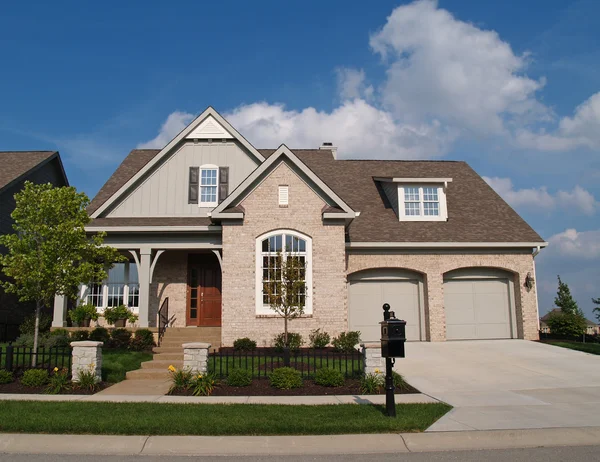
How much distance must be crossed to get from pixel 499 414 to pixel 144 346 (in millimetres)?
11521

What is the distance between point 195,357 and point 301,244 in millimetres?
6834

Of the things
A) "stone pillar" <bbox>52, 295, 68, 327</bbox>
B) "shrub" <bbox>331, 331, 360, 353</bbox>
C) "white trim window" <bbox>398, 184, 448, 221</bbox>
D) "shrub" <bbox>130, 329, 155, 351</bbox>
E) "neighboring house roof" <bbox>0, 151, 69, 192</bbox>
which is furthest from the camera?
"neighboring house roof" <bbox>0, 151, 69, 192</bbox>

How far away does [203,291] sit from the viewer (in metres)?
19.6

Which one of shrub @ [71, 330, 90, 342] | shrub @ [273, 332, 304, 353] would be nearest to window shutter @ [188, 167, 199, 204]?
shrub @ [71, 330, 90, 342]

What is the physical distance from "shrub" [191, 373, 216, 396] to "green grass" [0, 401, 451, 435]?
1249 millimetres

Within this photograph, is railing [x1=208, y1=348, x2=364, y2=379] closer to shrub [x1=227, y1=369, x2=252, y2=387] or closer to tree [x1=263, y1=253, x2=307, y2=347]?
shrub [x1=227, y1=369, x2=252, y2=387]

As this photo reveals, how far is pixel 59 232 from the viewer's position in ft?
42.9

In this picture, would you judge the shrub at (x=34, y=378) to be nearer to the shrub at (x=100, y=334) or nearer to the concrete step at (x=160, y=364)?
the concrete step at (x=160, y=364)

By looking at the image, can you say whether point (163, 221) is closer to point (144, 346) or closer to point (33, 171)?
point (144, 346)

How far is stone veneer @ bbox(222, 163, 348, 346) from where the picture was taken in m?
17.0

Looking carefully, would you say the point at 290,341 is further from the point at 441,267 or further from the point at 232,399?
the point at 441,267

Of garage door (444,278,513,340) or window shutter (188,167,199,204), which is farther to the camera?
garage door (444,278,513,340)

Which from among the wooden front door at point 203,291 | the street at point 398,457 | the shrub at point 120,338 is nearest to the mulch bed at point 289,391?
the street at point 398,457

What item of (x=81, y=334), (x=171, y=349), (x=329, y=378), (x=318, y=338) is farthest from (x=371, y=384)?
(x=81, y=334)
